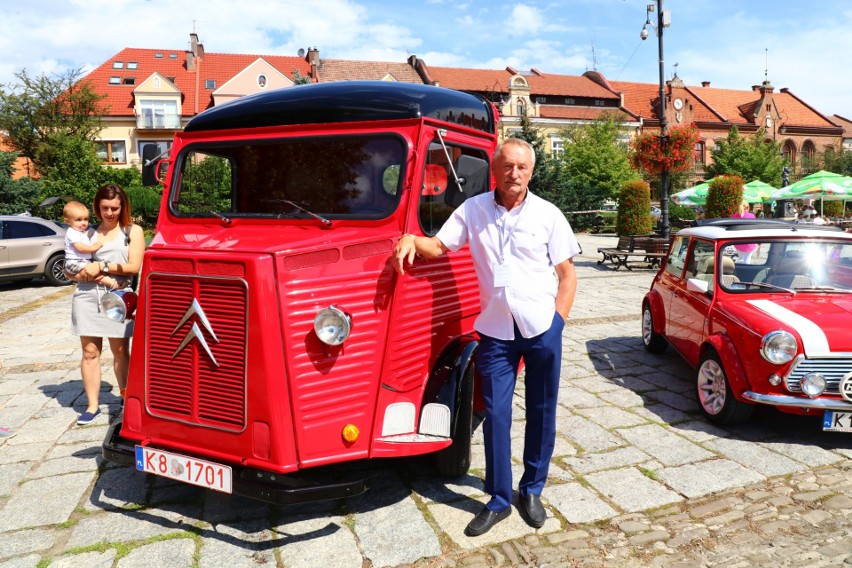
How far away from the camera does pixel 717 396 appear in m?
4.90

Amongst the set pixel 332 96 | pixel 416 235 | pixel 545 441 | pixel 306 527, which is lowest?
pixel 306 527

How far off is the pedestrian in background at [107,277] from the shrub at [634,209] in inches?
610

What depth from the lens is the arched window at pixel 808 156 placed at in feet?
178

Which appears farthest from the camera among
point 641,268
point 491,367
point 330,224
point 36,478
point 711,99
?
point 711,99

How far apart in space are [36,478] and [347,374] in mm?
2616

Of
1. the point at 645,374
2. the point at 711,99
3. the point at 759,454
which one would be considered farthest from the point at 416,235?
the point at 711,99

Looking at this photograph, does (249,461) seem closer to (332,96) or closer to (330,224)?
(330,224)

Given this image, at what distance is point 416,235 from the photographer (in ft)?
12.2

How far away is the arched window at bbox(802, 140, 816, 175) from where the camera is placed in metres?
54.1

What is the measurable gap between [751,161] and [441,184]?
49.2 meters

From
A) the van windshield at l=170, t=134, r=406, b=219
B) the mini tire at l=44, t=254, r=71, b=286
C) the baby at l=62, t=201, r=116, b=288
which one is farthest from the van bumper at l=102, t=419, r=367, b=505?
the mini tire at l=44, t=254, r=71, b=286

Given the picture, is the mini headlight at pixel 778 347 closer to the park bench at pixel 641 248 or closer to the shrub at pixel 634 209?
the park bench at pixel 641 248

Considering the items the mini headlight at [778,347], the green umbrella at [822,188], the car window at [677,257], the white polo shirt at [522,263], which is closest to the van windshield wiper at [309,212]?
the white polo shirt at [522,263]

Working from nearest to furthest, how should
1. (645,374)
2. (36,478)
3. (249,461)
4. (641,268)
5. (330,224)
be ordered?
(249,461) < (330,224) < (36,478) < (645,374) < (641,268)
